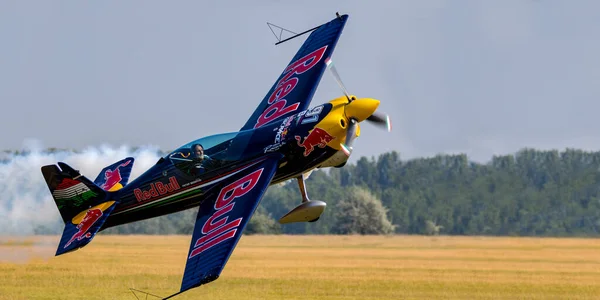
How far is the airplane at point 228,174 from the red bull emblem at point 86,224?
3cm

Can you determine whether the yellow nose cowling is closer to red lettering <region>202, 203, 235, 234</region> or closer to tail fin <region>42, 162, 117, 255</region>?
red lettering <region>202, 203, 235, 234</region>

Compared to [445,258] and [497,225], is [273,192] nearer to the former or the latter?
[497,225]

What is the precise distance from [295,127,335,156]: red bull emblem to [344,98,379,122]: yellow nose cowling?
0.71m

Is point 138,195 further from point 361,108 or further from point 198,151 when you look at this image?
point 361,108

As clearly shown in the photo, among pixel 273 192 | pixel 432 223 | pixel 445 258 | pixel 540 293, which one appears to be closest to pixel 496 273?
pixel 540 293

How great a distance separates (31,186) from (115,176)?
30.0ft

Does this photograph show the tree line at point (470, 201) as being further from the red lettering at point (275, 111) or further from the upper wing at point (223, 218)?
the upper wing at point (223, 218)

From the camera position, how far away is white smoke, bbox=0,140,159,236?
32.2 m

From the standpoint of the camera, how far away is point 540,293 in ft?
106

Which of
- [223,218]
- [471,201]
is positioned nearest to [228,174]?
[223,218]

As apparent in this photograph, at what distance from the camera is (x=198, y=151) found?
77.7 feet

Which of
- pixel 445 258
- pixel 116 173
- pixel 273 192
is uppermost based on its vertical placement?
pixel 273 192

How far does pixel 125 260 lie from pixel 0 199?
8258mm

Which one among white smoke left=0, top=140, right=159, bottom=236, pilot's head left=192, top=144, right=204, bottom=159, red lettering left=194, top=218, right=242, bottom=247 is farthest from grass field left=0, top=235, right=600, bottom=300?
red lettering left=194, top=218, right=242, bottom=247
